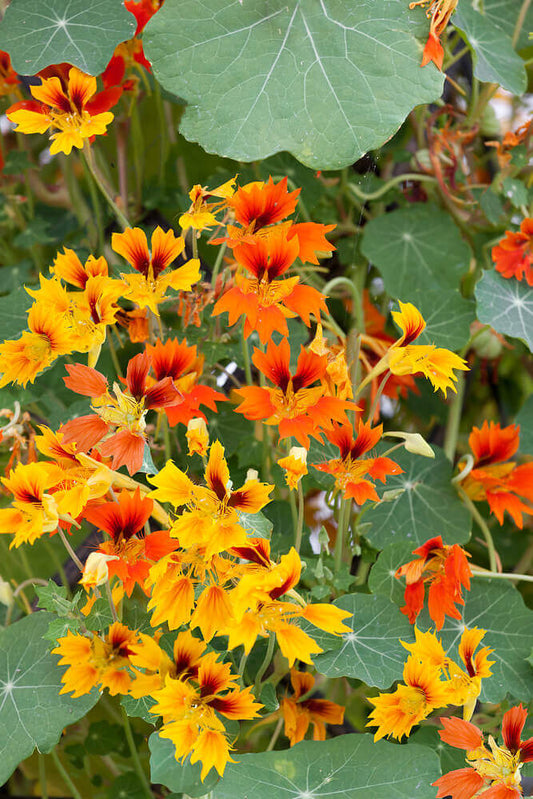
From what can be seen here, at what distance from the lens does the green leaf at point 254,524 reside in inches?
25.9

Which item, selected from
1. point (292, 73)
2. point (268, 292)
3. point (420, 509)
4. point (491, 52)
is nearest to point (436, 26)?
point (292, 73)

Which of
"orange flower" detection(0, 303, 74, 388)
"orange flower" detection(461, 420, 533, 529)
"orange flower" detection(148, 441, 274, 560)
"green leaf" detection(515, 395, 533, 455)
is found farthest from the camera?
"green leaf" detection(515, 395, 533, 455)

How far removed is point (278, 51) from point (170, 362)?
0.37 meters

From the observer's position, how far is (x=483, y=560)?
4.14 ft

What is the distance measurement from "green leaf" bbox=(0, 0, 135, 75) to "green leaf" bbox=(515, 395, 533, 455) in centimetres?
71

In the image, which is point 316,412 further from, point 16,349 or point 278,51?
point 278,51

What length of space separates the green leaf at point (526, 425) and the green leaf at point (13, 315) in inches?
27.0

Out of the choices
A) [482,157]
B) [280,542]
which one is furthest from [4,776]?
[482,157]

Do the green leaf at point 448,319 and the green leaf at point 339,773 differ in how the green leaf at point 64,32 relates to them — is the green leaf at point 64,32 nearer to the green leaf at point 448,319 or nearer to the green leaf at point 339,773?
the green leaf at point 448,319

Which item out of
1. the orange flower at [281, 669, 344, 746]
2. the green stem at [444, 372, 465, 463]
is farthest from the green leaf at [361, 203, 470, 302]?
the orange flower at [281, 669, 344, 746]

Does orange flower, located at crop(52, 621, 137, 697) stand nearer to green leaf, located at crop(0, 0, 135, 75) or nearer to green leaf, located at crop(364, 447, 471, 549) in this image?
green leaf, located at crop(364, 447, 471, 549)

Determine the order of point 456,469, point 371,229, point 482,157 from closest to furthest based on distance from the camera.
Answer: point 456,469 → point 371,229 → point 482,157

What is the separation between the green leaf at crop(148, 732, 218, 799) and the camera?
690 millimetres

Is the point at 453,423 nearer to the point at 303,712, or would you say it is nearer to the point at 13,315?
the point at 303,712
